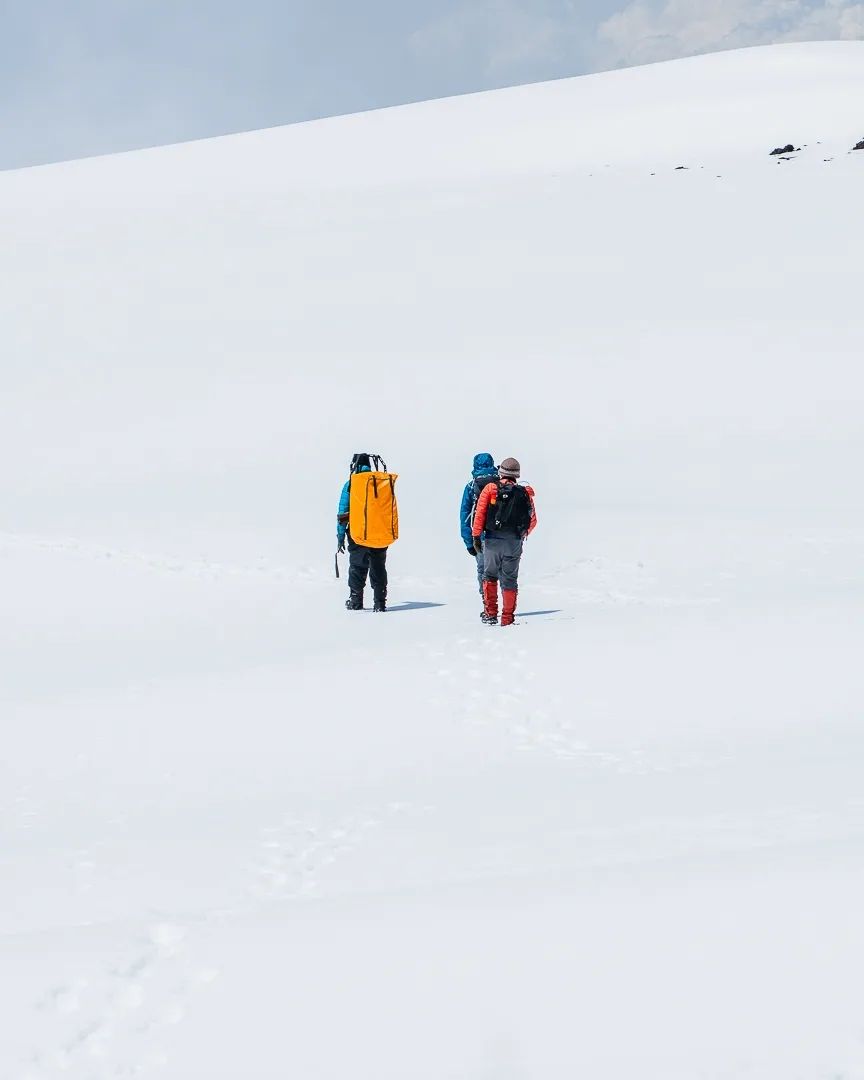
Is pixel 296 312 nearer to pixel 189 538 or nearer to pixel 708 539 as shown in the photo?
pixel 189 538

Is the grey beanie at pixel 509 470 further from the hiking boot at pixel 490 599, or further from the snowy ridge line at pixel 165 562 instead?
the snowy ridge line at pixel 165 562

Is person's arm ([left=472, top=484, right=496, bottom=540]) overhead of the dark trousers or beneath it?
overhead

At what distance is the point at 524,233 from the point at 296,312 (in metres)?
8.15

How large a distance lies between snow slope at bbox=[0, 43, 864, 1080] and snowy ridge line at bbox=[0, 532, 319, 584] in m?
0.09

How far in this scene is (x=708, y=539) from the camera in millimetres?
15328

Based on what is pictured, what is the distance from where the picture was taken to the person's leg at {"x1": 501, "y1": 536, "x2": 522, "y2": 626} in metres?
10.7

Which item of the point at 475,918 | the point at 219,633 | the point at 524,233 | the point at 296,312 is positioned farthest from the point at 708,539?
the point at 524,233

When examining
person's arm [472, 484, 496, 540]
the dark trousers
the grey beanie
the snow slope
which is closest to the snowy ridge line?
the snow slope

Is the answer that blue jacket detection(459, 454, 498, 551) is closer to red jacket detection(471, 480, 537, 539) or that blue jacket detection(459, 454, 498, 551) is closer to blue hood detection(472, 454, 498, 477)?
blue hood detection(472, 454, 498, 477)

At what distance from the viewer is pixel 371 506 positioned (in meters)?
11.6

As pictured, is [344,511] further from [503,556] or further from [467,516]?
[503,556]

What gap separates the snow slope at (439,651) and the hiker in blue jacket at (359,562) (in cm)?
61

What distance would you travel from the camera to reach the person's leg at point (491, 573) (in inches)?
422

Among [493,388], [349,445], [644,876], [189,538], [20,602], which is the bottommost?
[644,876]
